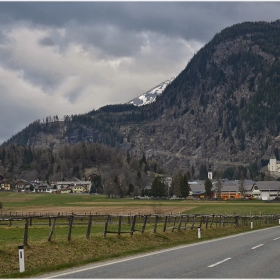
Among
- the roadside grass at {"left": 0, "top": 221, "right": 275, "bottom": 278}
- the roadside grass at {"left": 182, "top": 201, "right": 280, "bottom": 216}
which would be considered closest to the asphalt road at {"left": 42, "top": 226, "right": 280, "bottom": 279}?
the roadside grass at {"left": 0, "top": 221, "right": 275, "bottom": 278}

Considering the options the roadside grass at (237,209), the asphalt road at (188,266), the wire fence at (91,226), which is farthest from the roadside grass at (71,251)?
the roadside grass at (237,209)

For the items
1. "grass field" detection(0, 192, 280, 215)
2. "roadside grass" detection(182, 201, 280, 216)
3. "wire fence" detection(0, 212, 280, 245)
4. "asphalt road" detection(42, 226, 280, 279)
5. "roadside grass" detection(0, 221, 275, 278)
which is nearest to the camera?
"asphalt road" detection(42, 226, 280, 279)

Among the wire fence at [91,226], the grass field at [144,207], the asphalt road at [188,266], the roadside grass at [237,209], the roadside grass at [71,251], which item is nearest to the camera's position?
the asphalt road at [188,266]

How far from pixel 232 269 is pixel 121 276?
460 cm

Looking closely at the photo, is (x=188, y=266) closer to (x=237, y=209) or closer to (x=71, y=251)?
(x=71, y=251)

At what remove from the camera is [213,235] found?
45.9m

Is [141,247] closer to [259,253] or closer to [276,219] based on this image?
[259,253]

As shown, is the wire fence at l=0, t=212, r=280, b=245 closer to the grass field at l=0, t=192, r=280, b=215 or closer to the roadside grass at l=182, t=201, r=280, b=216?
the roadside grass at l=182, t=201, r=280, b=216

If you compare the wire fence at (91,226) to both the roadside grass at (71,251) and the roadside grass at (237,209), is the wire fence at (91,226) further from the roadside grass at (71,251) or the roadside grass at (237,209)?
the roadside grass at (237,209)

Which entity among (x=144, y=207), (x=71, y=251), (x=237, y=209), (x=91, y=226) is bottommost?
(x=144, y=207)

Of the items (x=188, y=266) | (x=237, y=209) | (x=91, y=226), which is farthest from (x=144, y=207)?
(x=188, y=266)

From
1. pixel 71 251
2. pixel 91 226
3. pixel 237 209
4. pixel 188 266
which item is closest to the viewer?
pixel 188 266

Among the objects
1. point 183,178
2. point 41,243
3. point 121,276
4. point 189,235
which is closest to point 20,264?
point 121,276

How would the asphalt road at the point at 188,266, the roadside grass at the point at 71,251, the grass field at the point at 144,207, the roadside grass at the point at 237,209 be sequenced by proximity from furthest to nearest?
the grass field at the point at 144,207
the roadside grass at the point at 237,209
the roadside grass at the point at 71,251
the asphalt road at the point at 188,266
